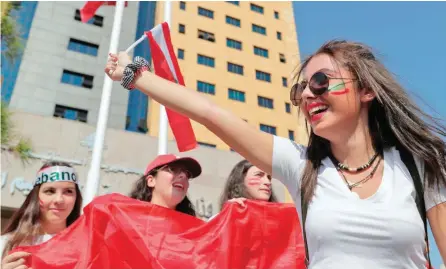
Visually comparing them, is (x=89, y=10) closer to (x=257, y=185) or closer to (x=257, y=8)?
(x=257, y=185)

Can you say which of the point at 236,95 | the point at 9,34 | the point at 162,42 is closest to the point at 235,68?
the point at 236,95

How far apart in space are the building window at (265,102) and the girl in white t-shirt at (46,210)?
24.9 meters

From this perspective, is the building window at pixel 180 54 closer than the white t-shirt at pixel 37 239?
No

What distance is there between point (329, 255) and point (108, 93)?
7.51 m

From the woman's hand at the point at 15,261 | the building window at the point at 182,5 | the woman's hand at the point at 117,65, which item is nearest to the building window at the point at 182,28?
the building window at the point at 182,5

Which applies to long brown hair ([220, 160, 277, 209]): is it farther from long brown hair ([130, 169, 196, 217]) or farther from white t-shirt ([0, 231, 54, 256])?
white t-shirt ([0, 231, 54, 256])

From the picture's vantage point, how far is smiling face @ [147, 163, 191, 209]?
3.89 metres

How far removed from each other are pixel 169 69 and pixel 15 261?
3.61 metres

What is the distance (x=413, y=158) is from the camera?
4.90 ft

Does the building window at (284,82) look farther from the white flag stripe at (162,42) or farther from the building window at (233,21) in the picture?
the white flag stripe at (162,42)

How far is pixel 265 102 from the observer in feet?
94.5

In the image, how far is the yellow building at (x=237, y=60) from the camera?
27375 millimetres

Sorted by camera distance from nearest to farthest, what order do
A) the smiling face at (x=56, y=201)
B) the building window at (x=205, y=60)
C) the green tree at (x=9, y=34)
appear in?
the smiling face at (x=56, y=201), the green tree at (x=9, y=34), the building window at (x=205, y=60)

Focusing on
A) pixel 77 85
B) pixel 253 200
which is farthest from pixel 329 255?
pixel 77 85
